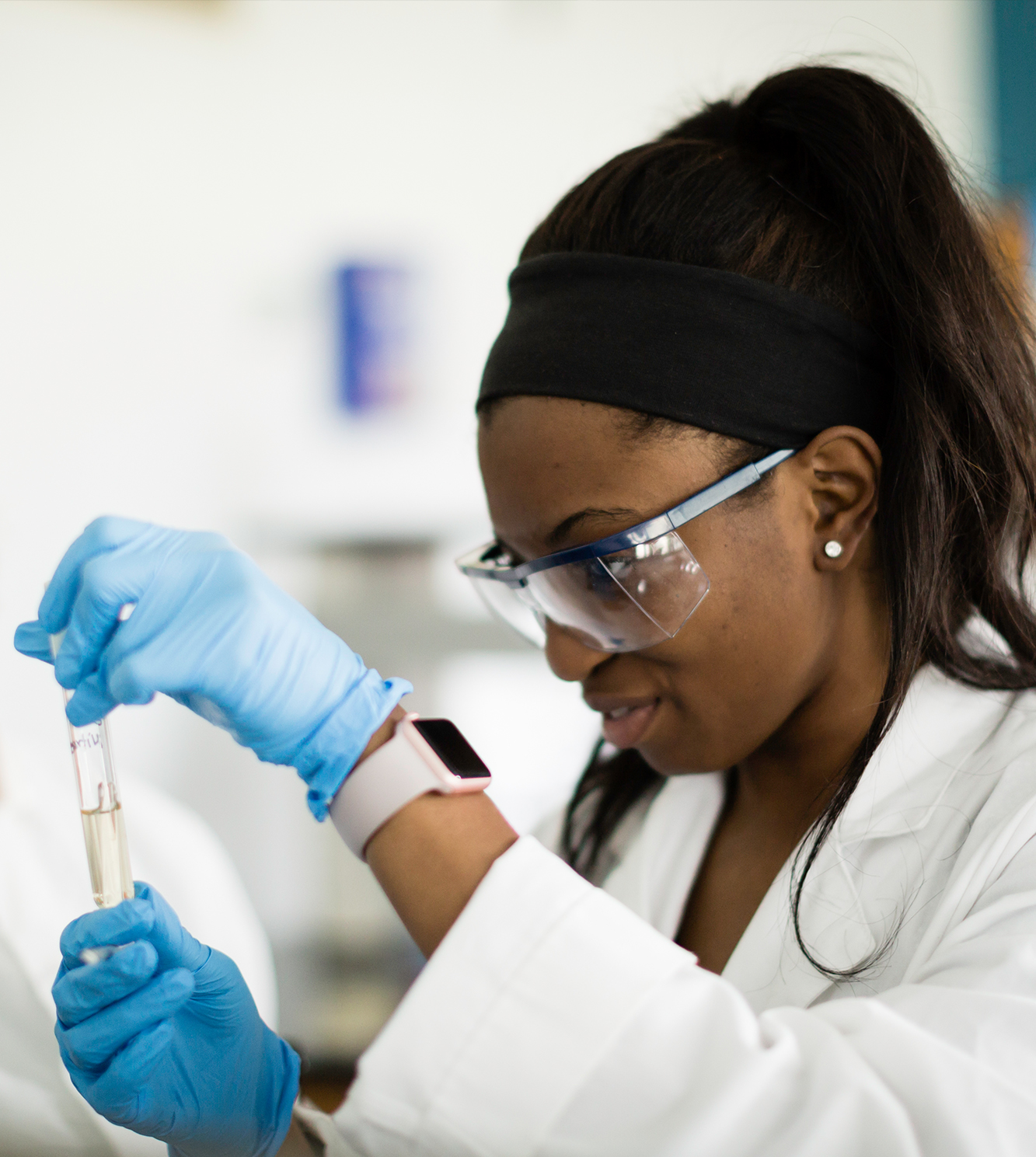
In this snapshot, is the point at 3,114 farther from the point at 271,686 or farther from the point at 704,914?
the point at 704,914

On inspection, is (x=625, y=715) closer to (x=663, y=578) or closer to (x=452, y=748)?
(x=663, y=578)

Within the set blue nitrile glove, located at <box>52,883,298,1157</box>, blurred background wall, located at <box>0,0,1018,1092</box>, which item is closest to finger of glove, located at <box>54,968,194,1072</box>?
blue nitrile glove, located at <box>52,883,298,1157</box>

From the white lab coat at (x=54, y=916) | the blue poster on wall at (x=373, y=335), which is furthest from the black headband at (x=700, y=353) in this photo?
the blue poster on wall at (x=373, y=335)

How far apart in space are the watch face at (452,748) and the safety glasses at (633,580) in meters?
0.19

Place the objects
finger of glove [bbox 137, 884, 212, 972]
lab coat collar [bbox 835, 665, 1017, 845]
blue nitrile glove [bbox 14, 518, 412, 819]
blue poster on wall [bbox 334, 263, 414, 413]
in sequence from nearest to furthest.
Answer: blue nitrile glove [bbox 14, 518, 412, 819], finger of glove [bbox 137, 884, 212, 972], lab coat collar [bbox 835, 665, 1017, 845], blue poster on wall [bbox 334, 263, 414, 413]

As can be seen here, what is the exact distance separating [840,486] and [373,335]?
1.59 m

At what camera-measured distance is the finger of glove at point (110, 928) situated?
783mm

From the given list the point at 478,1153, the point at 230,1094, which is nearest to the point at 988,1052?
the point at 478,1153

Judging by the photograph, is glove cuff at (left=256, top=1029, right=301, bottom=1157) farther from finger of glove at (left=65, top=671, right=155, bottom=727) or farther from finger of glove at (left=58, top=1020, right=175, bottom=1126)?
finger of glove at (left=65, top=671, right=155, bottom=727)

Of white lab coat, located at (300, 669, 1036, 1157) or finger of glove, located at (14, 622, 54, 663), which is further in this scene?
finger of glove, located at (14, 622, 54, 663)

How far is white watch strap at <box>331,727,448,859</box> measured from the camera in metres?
0.71

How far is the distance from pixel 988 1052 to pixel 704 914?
503mm

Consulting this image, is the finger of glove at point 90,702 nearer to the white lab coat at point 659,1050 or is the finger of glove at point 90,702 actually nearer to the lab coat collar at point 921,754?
the white lab coat at point 659,1050

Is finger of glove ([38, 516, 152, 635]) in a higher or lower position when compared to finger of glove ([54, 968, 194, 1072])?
higher
